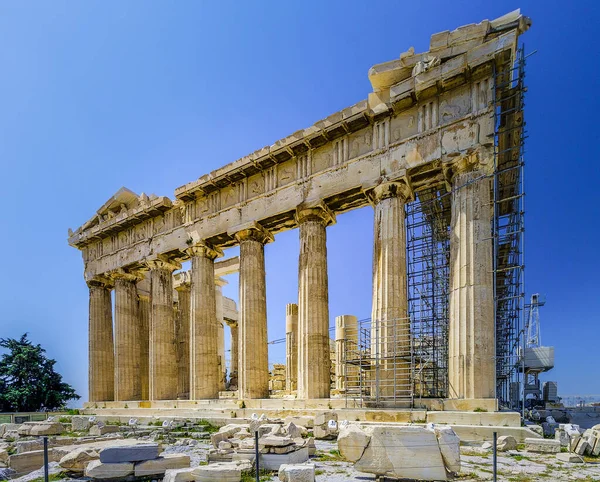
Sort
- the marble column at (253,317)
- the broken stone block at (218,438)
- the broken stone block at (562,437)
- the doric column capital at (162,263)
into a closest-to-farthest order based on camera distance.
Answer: the broken stone block at (562,437) → the broken stone block at (218,438) → the marble column at (253,317) → the doric column capital at (162,263)

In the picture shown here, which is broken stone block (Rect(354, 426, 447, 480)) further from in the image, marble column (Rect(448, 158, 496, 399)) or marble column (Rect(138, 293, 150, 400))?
marble column (Rect(138, 293, 150, 400))

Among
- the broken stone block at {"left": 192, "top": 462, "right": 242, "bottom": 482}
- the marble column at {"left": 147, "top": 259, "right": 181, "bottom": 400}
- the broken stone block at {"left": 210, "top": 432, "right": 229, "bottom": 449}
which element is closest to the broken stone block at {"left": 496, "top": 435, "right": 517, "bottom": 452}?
the broken stone block at {"left": 192, "top": 462, "right": 242, "bottom": 482}

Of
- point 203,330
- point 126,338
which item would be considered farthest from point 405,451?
point 126,338

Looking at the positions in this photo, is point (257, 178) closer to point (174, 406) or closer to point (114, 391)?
point (174, 406)

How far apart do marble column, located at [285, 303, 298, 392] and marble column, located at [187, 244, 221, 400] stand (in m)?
6.08

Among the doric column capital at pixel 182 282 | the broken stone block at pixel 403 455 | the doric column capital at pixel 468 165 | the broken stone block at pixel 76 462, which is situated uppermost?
the doric column capital at pixel 468 165

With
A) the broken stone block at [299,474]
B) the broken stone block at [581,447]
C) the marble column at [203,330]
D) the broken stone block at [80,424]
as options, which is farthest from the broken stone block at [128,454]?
the marble column at [203,330]

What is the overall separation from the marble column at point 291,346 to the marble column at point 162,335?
6.36 meters

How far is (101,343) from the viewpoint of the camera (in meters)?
25.3

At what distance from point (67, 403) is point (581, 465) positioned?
32.7 meters

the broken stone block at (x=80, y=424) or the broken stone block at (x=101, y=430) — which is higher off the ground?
the broken stone block at (x=101, y=430)

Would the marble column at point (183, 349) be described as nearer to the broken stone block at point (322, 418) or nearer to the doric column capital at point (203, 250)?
the doric column capital at point (203, 250)

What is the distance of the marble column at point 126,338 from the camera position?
2342 cm

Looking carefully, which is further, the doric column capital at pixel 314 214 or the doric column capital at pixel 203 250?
the doric column capital at pixel 203 250
